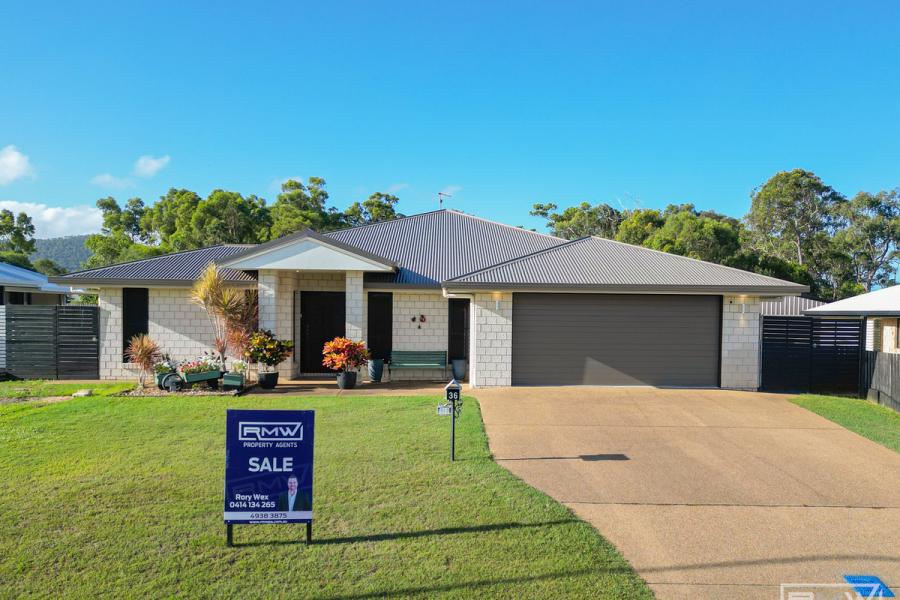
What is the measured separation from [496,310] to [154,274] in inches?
→ 380

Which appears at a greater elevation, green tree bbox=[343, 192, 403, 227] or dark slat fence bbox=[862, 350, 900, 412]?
green tree bbox=[343, 192, 403, 227]

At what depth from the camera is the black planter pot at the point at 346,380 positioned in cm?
1326

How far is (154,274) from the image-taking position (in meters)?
14.8

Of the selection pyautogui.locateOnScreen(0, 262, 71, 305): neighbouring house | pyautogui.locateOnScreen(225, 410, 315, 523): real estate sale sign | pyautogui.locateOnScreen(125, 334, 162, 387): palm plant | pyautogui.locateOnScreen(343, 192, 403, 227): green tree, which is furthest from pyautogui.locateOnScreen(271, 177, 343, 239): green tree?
pyautogui.locateOnScreen(225, 410, 315, 523): real estate sale sign

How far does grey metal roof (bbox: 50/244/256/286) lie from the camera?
1431 centimetres

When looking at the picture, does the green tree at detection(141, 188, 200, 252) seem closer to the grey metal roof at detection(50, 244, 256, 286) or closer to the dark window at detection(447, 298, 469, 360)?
the grey metal roof at detection(50, 244, 256, 286)

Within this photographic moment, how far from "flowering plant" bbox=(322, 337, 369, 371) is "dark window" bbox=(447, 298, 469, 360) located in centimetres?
283

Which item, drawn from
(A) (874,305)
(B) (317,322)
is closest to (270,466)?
(B) (317,322)

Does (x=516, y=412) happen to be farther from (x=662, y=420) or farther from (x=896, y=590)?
(x=896, y=590)

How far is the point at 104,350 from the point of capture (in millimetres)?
14828

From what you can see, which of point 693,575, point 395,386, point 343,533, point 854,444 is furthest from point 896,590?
point 395,386

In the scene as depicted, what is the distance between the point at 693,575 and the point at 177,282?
14172mm

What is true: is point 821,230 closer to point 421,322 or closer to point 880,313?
point 880,313

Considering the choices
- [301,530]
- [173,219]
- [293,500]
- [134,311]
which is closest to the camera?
[293,500]
